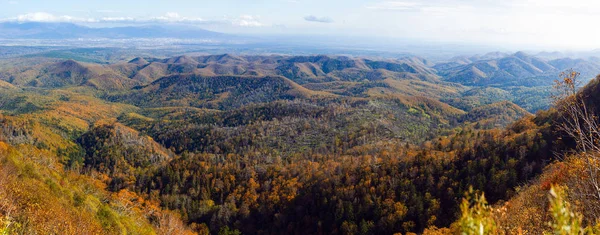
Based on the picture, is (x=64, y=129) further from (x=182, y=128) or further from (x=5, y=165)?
(x=5, y=165)

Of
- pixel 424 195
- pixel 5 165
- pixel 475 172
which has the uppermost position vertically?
pixel 5 165

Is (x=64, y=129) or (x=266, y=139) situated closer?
(x=266, y=139)

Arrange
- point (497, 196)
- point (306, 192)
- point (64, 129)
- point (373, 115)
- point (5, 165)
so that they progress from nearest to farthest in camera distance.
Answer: point (5, 165)
point (497, 196)
point (306, 192)
point (64, 129)
point (373, 115)

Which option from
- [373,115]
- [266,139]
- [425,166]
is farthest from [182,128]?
[425,166]

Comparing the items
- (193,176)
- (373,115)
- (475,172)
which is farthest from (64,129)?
(475,172)

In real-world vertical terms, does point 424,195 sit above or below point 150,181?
above

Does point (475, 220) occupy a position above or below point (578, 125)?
below

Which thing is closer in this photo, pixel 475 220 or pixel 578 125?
pixel 475 220

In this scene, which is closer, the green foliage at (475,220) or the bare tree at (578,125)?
the green foliage at (475,220)

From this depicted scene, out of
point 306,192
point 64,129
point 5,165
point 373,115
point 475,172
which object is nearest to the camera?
point 5,165

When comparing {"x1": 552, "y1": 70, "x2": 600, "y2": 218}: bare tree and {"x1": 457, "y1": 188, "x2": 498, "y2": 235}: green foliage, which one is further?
{"x1": 552, "y1": 70, "x2": 600, "y2": 218}: bare tree
